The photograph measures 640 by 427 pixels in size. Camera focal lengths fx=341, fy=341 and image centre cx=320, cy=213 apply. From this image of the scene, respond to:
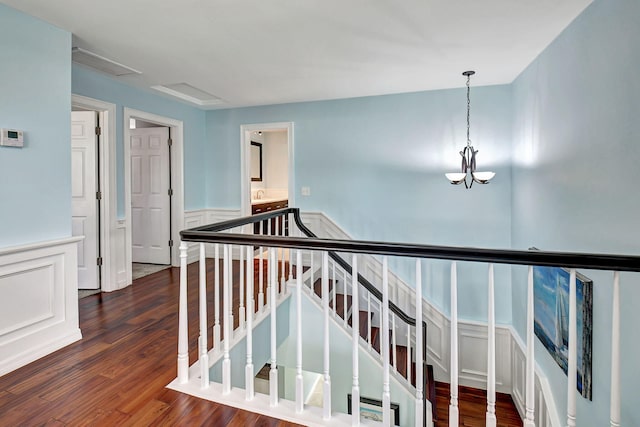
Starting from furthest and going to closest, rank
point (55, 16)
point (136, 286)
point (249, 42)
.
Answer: point (136, 286), point (249, 42), point (55, 16)

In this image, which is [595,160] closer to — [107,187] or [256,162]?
[107,187]

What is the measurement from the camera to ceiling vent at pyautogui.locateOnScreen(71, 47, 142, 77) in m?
2.91

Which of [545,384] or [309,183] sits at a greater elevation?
[309,183]

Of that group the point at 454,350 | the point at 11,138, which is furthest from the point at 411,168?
the point at 11,138

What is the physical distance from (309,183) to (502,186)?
7.93ft

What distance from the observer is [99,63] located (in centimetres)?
316

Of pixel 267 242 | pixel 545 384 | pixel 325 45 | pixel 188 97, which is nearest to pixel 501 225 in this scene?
pixel 545 384

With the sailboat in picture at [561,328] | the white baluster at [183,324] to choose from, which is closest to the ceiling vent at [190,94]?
the white baluster at [183,324]

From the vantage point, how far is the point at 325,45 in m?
Result: 2.80

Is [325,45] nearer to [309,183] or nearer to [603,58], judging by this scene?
[603,58]

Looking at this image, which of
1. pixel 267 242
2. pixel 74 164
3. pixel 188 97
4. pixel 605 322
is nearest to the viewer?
pixel 267 242

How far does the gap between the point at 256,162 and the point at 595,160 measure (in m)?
5.84

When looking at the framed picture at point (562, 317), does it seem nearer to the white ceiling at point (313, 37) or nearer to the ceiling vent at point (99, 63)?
the white ceiling at point (313, 37)

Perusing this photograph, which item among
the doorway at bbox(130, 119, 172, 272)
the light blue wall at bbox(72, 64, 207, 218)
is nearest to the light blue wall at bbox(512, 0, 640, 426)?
the light blue wall at bbox(72, 64, 207, 218)
